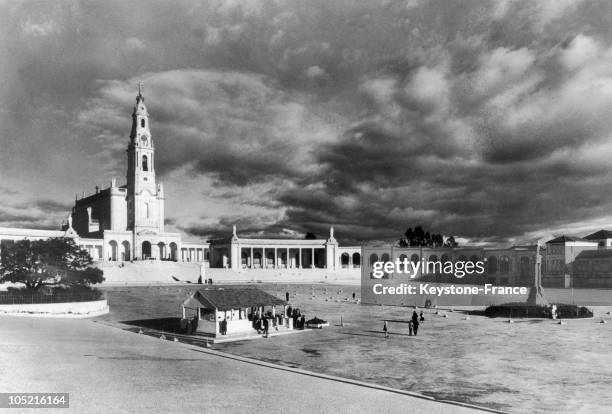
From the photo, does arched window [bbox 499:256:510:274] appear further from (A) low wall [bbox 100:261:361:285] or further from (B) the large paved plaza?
(B) the large paved plaza

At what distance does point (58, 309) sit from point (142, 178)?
70988mm

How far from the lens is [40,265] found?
50062mm

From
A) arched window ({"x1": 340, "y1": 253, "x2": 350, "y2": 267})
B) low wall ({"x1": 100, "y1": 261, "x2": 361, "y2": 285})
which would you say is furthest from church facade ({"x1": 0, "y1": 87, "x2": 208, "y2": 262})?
arched window ({"x1": 340, "y1": 253, "x2": 350, "y2": 267})

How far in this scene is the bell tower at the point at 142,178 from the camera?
111688mm

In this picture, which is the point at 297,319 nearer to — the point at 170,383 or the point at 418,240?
the point at 170,383

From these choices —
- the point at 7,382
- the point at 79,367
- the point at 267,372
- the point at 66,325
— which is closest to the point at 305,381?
the point at 267,372

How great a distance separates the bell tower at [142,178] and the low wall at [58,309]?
64532 mm

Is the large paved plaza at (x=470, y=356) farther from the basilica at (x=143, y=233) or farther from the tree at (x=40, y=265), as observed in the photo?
the basilica at (x=143, y=233)

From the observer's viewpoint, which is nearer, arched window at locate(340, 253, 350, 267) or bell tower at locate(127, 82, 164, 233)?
bell tower at locate(127, 82, 164, 233)

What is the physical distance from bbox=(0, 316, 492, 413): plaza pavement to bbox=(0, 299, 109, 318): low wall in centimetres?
1542

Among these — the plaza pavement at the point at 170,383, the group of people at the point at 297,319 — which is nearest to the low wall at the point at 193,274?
the group of people at the point at 297,319

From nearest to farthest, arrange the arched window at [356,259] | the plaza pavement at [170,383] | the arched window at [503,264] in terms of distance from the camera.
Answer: the plaza pavement at [170,383], the arched window at [503,264], the arched window at [356,259]

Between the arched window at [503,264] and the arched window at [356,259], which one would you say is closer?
the arched window at [503,264]

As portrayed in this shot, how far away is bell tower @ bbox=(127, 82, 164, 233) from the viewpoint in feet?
366
